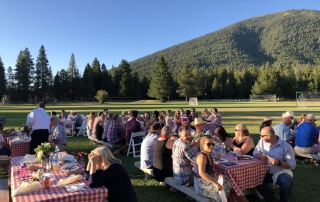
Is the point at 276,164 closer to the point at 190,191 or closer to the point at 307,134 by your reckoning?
the point at 190,191

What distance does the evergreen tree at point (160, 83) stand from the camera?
244 feet

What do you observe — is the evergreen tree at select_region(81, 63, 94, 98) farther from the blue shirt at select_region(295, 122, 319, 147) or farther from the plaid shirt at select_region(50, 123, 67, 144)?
the blue shirt at select_region(295, 122, 319, 147)

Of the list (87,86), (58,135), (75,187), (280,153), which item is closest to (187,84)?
(87,86)

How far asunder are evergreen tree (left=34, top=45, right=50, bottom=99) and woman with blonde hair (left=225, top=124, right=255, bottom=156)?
247ft

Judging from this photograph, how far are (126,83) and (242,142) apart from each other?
2856 inches

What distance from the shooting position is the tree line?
72438 millimetres

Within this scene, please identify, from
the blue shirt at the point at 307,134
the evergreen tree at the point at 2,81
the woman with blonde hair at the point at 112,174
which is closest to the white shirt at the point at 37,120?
the woman with blonde hair at the point at 112,174

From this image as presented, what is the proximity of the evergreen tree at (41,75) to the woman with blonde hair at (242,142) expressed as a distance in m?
75.4

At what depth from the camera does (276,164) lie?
470 cm

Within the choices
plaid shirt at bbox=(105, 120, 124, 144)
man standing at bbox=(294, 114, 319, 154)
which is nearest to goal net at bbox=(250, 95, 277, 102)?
man standing at bbox=(294, 114, 319, 154)

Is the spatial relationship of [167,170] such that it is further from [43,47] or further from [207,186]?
[43,47]

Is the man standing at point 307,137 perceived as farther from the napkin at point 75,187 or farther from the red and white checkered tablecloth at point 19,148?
the red and white checkered tablecloth at point 19,148

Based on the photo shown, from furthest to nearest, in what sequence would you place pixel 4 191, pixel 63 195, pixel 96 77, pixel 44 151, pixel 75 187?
pixel 96 77 → pixel 4 191 → pixel 44 151 → pixel 75 187 → pixel 63 195

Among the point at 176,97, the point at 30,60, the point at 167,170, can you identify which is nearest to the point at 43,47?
the point at 30,60
